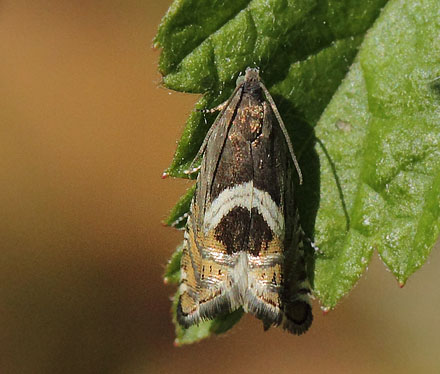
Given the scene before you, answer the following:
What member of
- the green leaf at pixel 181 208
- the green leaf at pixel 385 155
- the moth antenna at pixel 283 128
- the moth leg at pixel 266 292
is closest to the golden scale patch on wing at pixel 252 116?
the moth antenna at pixel 283 128

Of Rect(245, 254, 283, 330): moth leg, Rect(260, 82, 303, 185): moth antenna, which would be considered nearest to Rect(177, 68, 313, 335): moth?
Rect(245, 254, 283, 330): moth leg

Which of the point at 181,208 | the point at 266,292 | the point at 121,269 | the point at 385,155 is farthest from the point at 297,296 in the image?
the point at 121,269

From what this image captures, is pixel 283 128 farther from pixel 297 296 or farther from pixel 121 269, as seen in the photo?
pixel 121 269

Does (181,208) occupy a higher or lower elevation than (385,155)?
lower

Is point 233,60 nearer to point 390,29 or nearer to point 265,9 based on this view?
point 265,9

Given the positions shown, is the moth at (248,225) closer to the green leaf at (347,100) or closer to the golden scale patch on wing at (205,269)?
the golden scale patch on wing at (205,269)

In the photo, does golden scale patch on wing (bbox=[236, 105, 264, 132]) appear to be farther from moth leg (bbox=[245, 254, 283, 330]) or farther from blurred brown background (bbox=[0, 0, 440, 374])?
blurred brown background (bbox=[0, 0, 440, 374])

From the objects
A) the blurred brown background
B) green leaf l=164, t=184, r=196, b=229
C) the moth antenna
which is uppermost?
the moth antenna
